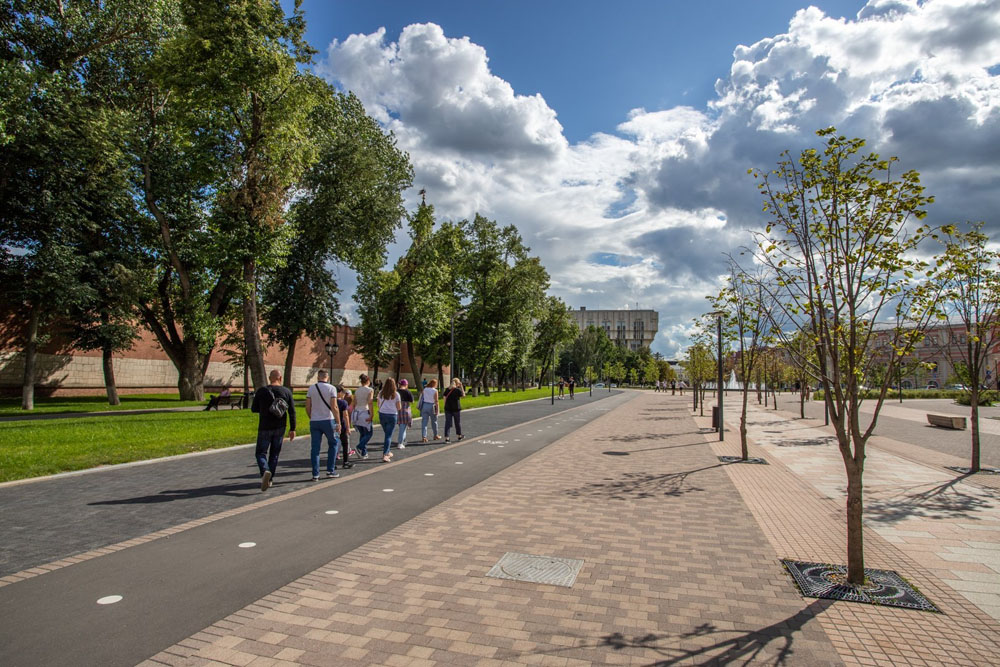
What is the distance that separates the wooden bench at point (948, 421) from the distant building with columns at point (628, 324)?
152m

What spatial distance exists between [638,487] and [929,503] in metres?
4.21

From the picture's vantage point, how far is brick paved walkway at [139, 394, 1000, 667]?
12.0 feet

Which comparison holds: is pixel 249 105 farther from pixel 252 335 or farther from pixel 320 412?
pixel 320 412

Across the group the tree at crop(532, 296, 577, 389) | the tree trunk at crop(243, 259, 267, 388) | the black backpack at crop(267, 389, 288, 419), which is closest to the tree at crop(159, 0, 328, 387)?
the tree trunk at crop(243, 259, 267, 388)

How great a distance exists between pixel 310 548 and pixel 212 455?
24.6 ft

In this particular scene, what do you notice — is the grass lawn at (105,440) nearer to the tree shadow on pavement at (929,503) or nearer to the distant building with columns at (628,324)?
the tree shadow on pavement at (929,503)

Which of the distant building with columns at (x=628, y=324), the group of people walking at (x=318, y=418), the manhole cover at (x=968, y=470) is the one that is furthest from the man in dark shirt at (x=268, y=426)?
the distant building with columns at (x=628, y=324)

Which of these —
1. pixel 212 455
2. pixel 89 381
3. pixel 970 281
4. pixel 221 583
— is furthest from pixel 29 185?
pixel 970 281

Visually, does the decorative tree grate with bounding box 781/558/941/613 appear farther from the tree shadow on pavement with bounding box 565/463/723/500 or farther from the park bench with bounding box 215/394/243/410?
the park bench with bounding box 215/394/243/410

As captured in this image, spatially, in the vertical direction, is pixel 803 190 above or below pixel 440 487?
above

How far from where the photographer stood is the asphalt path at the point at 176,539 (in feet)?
12.6

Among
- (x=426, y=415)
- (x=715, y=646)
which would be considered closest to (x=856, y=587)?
(x=715, y=646)

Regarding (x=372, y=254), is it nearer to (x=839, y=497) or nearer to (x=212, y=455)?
(x=212, y=455)

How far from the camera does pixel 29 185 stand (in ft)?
74.1
